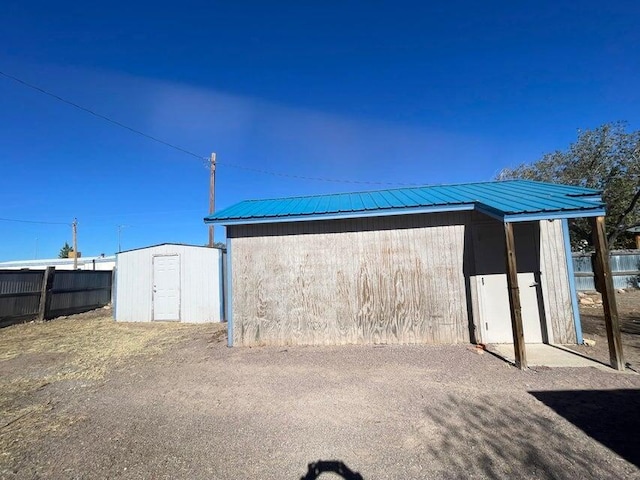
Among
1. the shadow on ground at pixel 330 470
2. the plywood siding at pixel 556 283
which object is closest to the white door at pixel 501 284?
the plywood siding at pixel 556 283

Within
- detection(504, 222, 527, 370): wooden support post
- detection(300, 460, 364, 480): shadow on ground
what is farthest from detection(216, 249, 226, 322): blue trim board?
detection(300, 460, 364, 480): shadow on ground

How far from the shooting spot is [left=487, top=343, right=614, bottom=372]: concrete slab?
5.30 metres

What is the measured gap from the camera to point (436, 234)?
718 cm

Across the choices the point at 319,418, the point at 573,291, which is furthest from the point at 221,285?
the point at 573,291

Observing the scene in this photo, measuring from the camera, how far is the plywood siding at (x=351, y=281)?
7047mm

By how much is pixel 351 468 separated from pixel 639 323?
29.3ft

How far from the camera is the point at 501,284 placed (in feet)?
22.5

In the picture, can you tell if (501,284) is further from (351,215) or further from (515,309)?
(351,215)

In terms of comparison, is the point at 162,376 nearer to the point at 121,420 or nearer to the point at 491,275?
the point at 121,420

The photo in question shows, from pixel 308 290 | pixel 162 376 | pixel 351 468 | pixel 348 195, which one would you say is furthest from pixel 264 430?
pixel 348 195

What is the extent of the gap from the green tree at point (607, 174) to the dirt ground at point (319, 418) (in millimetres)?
12851

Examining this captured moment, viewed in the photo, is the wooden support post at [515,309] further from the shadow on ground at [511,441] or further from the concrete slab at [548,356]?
the shadow on ground at [511,441]

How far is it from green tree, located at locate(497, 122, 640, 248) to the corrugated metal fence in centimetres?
82

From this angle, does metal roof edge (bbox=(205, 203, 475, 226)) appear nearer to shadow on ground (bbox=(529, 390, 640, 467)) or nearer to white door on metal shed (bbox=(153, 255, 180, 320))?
shadow on ground (bbox=(529, 390, 640, 467))
